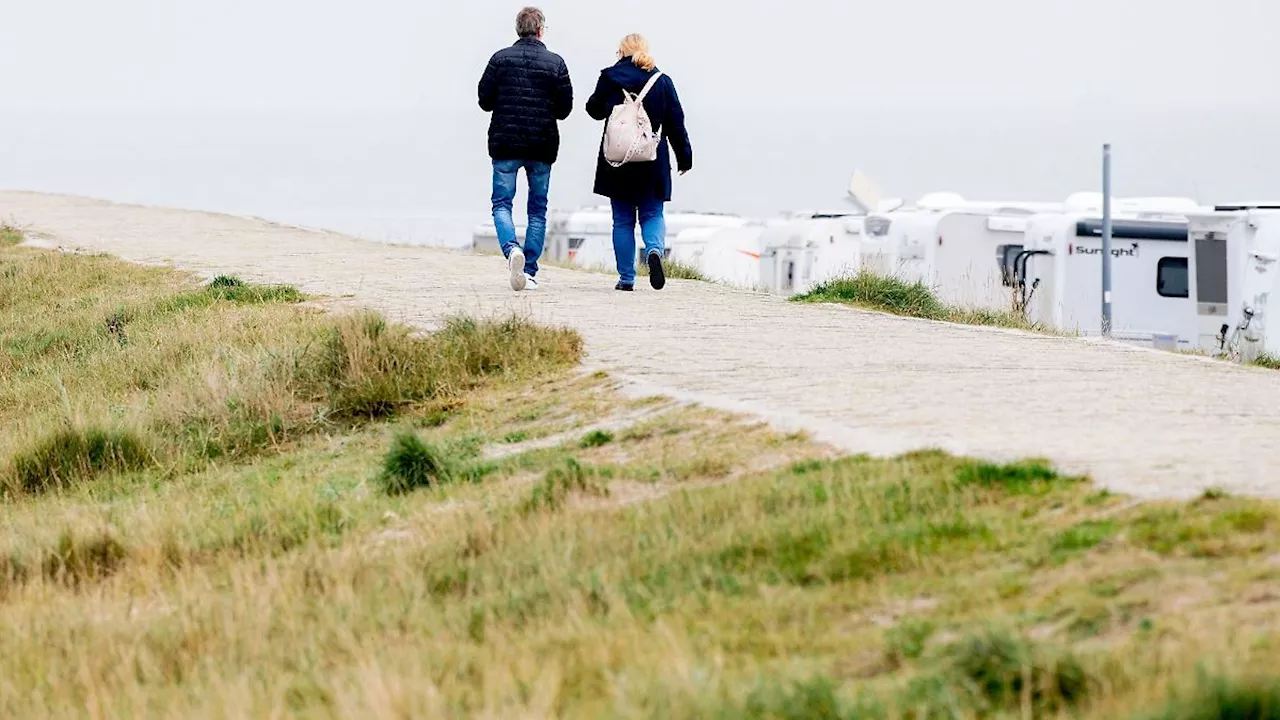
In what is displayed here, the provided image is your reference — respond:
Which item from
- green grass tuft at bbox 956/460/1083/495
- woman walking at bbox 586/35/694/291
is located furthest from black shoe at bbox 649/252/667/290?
green grass tuft at bbox 956/460/1083/495

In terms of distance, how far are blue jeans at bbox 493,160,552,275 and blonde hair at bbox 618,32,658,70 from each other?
42.5 inches

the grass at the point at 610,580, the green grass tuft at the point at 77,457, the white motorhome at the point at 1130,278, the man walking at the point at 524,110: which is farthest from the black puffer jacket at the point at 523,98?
the white motorhome at the point at 1130,278

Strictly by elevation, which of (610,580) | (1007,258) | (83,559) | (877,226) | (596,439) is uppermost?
(877,226)

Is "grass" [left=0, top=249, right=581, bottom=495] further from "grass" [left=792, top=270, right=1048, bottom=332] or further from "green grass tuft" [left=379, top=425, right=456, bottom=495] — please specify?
"grass" [left=792, top=270, right=1048, bottom=332]

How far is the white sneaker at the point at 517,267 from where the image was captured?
13.9 meters

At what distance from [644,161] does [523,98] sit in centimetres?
107

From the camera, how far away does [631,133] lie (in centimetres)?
1330

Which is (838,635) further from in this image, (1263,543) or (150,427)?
(150,427)

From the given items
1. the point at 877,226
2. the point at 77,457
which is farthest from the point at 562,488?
the point at 877,226

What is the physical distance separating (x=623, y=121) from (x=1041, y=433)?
24.5 feet

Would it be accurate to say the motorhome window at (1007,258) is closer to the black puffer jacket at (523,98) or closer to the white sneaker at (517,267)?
the white sneaker at (517,267)

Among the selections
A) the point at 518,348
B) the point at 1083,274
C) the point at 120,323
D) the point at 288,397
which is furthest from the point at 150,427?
the point at 1083,274

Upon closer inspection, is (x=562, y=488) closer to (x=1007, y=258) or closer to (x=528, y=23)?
(x=528, y=23)

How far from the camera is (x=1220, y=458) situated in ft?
18.4
